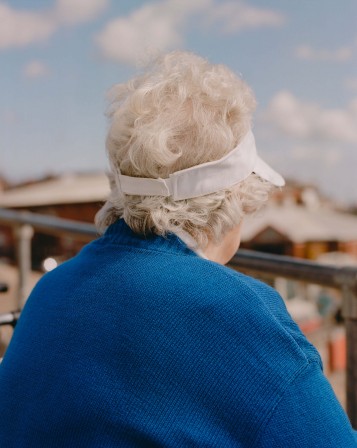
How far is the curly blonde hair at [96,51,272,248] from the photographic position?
3.99ft

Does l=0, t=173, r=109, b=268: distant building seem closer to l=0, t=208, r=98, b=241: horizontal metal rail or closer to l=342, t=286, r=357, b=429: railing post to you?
l=0, t=208, r=98, b=241: horizontal metal rail

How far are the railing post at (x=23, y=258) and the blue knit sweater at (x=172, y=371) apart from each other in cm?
283

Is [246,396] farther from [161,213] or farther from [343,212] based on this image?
[343,212]

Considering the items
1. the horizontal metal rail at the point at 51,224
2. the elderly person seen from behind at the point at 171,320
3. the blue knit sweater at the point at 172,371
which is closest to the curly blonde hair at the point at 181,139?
the elderly person seen from behind at the point at 171,320

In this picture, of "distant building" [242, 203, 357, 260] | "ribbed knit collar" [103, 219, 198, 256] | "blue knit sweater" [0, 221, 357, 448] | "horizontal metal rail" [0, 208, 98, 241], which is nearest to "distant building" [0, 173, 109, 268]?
"horizontal metal rail" [0, 208, 98, 241]

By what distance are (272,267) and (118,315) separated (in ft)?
3.65

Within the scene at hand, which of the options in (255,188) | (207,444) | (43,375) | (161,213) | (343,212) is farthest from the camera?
(343,212)

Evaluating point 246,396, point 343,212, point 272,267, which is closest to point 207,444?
point 246,396

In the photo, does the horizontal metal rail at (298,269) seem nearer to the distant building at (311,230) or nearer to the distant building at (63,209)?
the distant building at (63,209)

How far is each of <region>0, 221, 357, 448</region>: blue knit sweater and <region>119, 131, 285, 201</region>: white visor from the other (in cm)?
15

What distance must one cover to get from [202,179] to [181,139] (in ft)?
0.31

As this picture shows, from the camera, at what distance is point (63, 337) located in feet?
3.74

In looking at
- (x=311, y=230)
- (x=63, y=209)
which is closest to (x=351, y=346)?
(x=63, y=209)

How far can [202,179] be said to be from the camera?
123 cm
